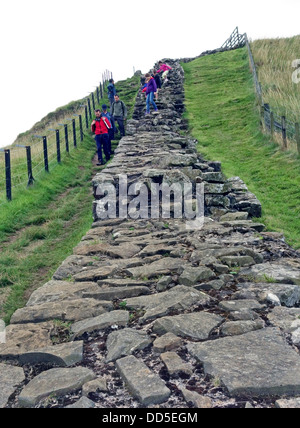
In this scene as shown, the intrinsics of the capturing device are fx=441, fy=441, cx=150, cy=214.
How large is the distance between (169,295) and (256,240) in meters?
1.87

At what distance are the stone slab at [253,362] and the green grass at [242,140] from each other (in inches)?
143

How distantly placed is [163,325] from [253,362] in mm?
766

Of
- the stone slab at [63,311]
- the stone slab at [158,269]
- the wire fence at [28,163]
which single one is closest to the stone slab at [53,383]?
the stone slab at [63,311]

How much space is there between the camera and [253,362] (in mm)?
2768

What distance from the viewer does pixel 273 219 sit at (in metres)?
7.47

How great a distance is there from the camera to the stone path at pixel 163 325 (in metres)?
2.57

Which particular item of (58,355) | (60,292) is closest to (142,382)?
(58,355)

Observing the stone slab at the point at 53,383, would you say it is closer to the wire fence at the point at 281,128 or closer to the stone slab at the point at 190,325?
the stone slab at the point at 190,325

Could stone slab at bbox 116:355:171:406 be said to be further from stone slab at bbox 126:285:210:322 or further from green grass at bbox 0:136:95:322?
green grass at bbox 0:136:95:322

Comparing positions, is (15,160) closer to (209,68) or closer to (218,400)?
(218,400)

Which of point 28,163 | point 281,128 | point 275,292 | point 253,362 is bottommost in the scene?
point 253,362

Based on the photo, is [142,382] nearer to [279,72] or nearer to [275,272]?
[275,272]

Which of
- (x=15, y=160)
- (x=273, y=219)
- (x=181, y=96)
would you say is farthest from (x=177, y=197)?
(x=181, y=96)

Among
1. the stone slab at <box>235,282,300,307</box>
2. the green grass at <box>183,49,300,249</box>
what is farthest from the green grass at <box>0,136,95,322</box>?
the green grass at <box>183,49,300,249</box>
